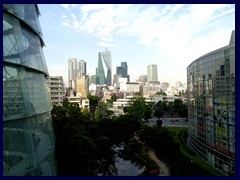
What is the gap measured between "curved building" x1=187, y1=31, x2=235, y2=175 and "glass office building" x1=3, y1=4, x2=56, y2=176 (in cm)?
1114

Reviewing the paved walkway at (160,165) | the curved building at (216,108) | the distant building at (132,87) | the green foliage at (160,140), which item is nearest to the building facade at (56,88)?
the green foliage at (160,140)

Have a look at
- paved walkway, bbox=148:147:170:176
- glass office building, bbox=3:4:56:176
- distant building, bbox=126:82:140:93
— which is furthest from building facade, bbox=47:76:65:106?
distant building, bbox=126:82:140:93

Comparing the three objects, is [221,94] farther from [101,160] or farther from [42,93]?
[42,93]

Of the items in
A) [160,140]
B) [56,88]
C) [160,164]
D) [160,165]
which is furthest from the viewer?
[56,88]

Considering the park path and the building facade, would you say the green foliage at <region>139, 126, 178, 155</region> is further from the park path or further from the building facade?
the building facade

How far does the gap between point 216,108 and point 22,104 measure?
1317cm

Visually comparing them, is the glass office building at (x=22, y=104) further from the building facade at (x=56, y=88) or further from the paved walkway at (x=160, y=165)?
the building facade at (x=56, y=88)

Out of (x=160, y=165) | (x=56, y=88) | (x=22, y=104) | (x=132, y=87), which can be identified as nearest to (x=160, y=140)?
(x=160, y=165)

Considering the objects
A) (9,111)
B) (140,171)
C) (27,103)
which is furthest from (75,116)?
(9,111)

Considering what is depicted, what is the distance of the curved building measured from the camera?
15991 millimetres

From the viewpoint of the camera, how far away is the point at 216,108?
17.6 metres

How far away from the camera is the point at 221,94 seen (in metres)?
16.8

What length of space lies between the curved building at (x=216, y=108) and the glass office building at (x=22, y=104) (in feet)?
36.5

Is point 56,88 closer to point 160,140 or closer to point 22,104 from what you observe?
point 160,140
